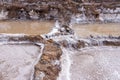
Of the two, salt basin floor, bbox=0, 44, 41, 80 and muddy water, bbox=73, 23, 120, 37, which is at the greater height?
muddy water, bbox=73, 23, 120, 37

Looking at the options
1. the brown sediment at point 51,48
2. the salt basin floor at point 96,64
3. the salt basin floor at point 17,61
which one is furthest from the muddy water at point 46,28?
the salt basin floor at point 17,61

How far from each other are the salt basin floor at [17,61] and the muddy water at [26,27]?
1.59 meters

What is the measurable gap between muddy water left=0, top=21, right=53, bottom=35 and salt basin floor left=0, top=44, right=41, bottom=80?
5.21 ft

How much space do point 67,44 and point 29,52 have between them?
144cm

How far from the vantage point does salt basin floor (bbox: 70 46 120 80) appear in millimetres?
7289

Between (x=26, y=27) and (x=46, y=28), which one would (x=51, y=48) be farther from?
(x=26, y=27)

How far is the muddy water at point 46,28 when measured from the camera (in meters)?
10.5

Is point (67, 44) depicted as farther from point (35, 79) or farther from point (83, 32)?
point (35, 79)

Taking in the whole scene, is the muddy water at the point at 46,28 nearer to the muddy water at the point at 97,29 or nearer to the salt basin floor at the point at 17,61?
the muddy water at the point at 97,29

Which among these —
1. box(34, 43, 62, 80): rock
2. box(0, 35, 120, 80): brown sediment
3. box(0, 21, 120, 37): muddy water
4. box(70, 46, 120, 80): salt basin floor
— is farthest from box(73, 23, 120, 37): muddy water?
box(34, 43, 62, 80): rock

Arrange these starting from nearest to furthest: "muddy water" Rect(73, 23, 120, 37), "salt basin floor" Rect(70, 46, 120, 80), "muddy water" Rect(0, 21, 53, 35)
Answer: "salt basin floor" Rect(70, 46, 120, 80) → "muddy water" Rect(73, 23, 120, 37) → "muddy water" Rect(0, 21, 53, 35)

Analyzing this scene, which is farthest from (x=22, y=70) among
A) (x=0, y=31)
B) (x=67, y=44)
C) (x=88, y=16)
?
(x=88, y=16)

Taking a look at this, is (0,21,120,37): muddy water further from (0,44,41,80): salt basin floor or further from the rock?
the rock

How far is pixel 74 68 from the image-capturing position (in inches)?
304
